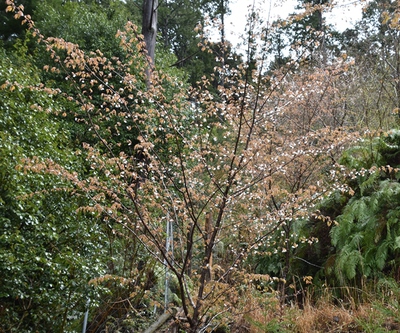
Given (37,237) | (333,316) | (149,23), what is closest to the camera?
(37,237)

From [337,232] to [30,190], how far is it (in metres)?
3.46

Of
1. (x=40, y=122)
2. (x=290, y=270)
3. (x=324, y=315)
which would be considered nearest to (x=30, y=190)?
(x=40, y=122)

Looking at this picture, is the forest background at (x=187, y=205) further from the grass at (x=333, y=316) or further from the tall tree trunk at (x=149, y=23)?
the tall tree trunk at (x=149, y=23)

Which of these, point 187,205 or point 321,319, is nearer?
point 187,205

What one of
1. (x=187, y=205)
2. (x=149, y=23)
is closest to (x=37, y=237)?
(x=187, y=205)

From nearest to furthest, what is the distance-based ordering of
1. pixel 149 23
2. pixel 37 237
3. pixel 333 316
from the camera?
pixel 37 237 < pixel 333 316 < pixel 149 23

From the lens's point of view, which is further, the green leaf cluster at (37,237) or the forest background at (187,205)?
the forest background at (187,205)

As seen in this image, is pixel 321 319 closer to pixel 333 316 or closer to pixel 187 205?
pixel 333 316

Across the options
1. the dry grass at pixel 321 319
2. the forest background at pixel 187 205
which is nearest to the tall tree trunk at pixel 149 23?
the forest background at pixel 187 205

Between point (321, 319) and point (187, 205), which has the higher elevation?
point (187, 205)

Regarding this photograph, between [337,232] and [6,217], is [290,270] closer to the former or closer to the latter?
[337,232]

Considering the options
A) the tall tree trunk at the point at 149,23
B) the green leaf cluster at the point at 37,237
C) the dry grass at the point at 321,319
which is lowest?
the dry grass at the point at 321,319

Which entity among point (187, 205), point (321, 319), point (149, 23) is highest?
point (149, 23)

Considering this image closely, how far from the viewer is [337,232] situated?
5082 millimetres
